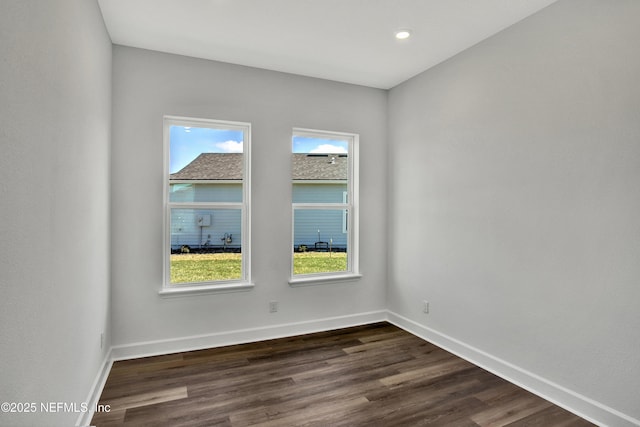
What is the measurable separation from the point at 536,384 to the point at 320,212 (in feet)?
8.22

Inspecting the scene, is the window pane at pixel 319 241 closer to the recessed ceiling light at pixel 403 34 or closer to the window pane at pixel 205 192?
the window pane at pixel 205 192

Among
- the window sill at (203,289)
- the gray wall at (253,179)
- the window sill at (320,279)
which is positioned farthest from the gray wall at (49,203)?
the window sill at (320,279)

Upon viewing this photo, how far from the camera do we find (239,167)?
12.1 ft

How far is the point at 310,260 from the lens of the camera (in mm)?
4008

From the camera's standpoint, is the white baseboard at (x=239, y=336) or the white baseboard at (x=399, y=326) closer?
the white baseboard at (x=399, y=326)

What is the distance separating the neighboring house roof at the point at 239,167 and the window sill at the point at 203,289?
1.06 m

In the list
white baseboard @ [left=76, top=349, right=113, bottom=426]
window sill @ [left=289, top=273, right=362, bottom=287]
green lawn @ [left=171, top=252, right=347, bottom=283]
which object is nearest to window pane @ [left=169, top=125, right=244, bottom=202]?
green lawn @ [left=171, top=252, right=347, bottom=283]

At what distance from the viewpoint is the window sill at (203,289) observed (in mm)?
3285

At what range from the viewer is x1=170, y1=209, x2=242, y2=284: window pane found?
3.44 meters

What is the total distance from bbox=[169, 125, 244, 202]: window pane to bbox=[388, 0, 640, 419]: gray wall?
1.96 metres

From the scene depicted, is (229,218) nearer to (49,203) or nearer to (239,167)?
(239,167)

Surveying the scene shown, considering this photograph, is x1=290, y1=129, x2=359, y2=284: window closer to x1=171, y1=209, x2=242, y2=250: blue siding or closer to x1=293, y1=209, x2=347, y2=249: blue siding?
x1=293, y1=209, x2=347, y2=249: blue siding

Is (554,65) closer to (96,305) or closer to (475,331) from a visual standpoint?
(475,331)

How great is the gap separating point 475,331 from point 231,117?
3027 millimetres
